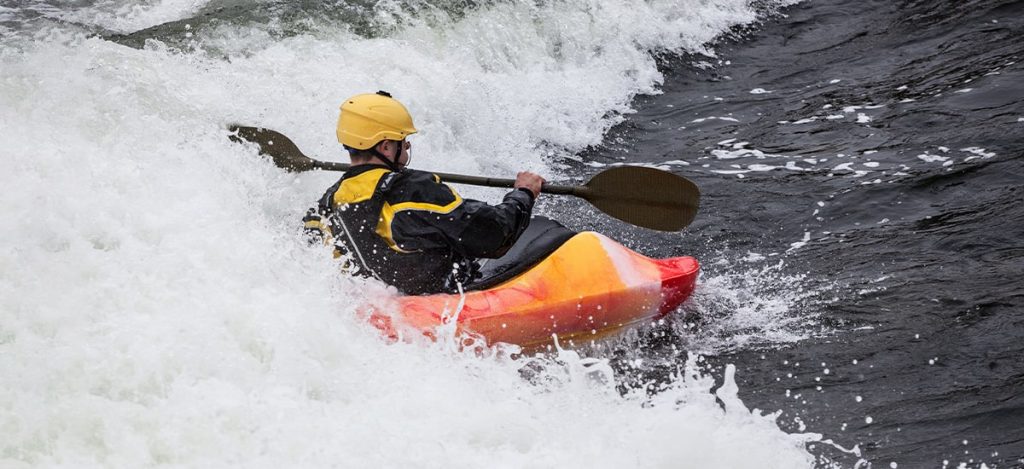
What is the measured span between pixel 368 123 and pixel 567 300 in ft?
4.13

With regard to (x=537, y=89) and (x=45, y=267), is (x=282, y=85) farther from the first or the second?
(x=45, y=267)

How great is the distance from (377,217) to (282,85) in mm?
3340

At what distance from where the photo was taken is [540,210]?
7.32 metres

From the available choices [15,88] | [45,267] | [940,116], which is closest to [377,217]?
[45,267]

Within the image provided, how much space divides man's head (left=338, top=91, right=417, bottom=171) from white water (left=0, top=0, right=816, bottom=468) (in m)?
0.52

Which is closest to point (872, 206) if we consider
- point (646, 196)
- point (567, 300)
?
point (646, 196)

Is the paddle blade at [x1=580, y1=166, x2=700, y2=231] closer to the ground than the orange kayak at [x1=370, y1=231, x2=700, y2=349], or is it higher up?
higher up

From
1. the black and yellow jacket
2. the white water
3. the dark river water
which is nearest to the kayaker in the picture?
the black and yellow jacket

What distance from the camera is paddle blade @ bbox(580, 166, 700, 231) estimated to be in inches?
215

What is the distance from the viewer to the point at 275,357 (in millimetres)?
3996

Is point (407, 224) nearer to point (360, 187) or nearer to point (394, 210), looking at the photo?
point (394, 210)

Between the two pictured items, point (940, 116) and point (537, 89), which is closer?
point (940, 116)

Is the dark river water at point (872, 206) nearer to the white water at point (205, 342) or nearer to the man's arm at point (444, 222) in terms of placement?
the white water at point (205, 342)

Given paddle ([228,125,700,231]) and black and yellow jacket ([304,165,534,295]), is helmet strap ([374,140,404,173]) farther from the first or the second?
paddle ([228,125,700,231])
